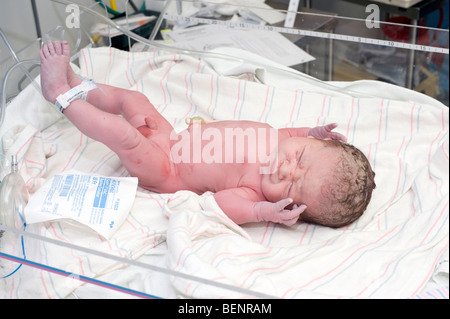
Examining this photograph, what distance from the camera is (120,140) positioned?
48.7 inches

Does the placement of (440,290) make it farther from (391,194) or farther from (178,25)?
(178,25)

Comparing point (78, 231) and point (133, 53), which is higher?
point (133, 53)

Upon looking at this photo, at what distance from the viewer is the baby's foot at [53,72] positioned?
126 cm

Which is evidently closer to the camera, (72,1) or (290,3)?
(72,1)

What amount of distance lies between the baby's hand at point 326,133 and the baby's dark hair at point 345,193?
13 centimetres

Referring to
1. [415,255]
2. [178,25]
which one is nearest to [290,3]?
[178,25]

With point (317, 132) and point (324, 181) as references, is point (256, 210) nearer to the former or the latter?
point (324, 181)

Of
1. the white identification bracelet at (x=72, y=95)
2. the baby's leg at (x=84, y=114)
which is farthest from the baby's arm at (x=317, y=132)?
the white identification bracelet at (x=72, y=95)

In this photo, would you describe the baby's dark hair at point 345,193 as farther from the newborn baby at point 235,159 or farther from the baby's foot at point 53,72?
the baby's foot at point 53,72

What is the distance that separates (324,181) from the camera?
3.89 ft
